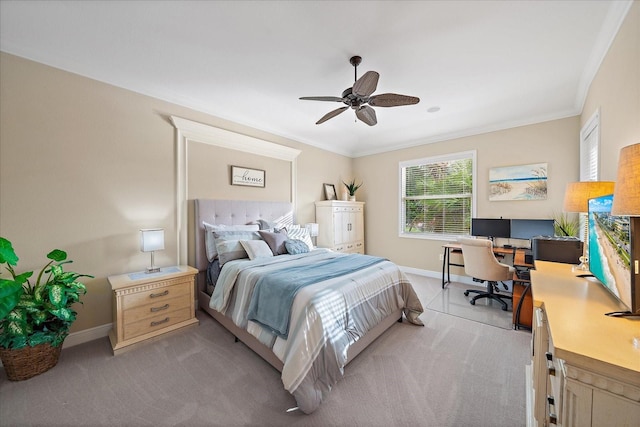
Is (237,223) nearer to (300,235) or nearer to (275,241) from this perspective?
(275,241)

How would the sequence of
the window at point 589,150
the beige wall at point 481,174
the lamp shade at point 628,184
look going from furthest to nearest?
1. the beige wall at point 481,174
2. the window at point 589,150
3. the lamp shade at point 628,184

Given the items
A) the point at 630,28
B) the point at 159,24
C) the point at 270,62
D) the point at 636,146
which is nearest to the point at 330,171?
the point at 270,62

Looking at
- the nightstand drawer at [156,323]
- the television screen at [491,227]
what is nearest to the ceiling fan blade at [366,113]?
the television screen at [491,227]

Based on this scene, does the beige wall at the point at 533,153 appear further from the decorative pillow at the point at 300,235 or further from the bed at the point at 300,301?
the decorative pillow at the point at 300,235

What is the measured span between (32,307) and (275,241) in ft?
7.04

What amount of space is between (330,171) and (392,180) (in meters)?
1.35

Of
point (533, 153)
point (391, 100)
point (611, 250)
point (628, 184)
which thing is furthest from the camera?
point (533, 153)

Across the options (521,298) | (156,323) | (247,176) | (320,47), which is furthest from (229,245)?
(521,298)

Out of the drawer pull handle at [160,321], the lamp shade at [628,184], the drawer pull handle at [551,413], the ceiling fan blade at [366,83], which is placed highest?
the ceiling fan blade at [366,83]

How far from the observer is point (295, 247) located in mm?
3275

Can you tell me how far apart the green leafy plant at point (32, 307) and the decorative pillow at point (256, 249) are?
4.80 ft

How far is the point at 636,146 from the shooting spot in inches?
33.5

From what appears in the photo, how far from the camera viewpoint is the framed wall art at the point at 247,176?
11.7ft

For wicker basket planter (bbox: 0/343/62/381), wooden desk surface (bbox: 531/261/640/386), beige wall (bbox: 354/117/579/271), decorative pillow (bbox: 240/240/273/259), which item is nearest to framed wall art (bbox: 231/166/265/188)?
decorative pillow (bbox: 240/240/273/259)
